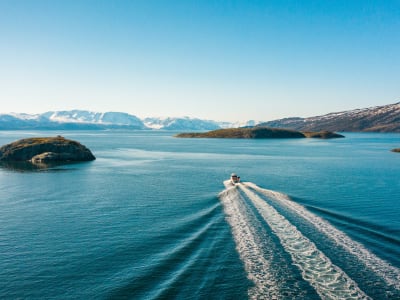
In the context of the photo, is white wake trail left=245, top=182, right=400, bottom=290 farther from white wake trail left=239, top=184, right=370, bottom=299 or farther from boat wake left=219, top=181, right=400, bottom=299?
white wake trail left=239, top=184, right=370, bottom=299

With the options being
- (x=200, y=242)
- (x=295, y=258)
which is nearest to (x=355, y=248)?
(x=295, y=258)

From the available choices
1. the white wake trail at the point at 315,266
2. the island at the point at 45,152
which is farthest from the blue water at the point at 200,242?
the island at the point at 45,152

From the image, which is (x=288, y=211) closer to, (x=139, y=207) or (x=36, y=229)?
(x=139, y=207)

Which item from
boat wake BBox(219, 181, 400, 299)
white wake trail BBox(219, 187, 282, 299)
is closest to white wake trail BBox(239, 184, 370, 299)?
boat wake BBox(219, 181, 400, 299)

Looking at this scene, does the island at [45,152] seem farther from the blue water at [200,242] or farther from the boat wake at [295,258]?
the boat wake at [295,258]

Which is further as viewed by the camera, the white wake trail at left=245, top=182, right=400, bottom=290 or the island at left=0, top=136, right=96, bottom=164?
the island at left=0, top=136, right=96, bottom=164

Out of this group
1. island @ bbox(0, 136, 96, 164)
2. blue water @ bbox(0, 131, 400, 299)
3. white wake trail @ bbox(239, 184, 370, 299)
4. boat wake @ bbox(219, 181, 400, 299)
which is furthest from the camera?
island @ bbox(0, 136, 96, 164)

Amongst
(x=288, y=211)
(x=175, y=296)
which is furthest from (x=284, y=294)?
(x=288, y=211)

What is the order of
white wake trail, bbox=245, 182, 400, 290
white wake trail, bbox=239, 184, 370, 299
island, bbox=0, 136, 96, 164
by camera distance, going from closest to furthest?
white wake trail, bbox=239, 184, 370, 299 < white wake trail, bbox=245, 182, 400, 290 < island, bbox=0, 136, 96, 164
